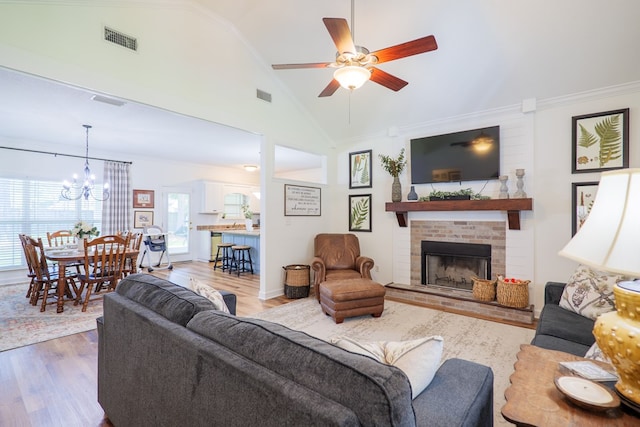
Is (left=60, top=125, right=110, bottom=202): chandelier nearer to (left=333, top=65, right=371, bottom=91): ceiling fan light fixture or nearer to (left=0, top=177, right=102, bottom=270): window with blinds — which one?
(left=0, top=177, right=102, bottom=270): window with blinds

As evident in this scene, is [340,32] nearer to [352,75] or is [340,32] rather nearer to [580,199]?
[352,75]

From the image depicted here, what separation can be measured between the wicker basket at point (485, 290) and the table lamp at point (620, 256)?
10.1ft

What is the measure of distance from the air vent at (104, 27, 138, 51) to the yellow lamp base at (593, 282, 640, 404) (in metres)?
4.05

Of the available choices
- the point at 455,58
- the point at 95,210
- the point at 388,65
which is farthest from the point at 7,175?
the point at 455,58

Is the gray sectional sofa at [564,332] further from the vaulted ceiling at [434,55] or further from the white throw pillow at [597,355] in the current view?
the vaulted ceiling at [434,55]

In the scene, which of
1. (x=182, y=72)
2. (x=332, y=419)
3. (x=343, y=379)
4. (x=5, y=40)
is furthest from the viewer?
(x=182, y=72)

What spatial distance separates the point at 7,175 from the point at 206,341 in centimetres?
660

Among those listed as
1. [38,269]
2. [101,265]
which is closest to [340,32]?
[101,265]

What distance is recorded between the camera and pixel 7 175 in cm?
527

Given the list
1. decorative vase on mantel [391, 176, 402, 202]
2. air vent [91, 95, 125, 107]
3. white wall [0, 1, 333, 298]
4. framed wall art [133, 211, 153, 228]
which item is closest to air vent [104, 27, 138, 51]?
white wall [0, 1, 333, 298]

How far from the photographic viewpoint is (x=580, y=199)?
11.3 feet

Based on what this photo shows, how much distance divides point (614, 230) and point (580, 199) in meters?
3.25

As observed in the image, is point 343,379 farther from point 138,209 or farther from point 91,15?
point 138,209

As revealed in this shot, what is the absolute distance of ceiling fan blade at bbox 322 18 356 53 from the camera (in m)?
2.11
